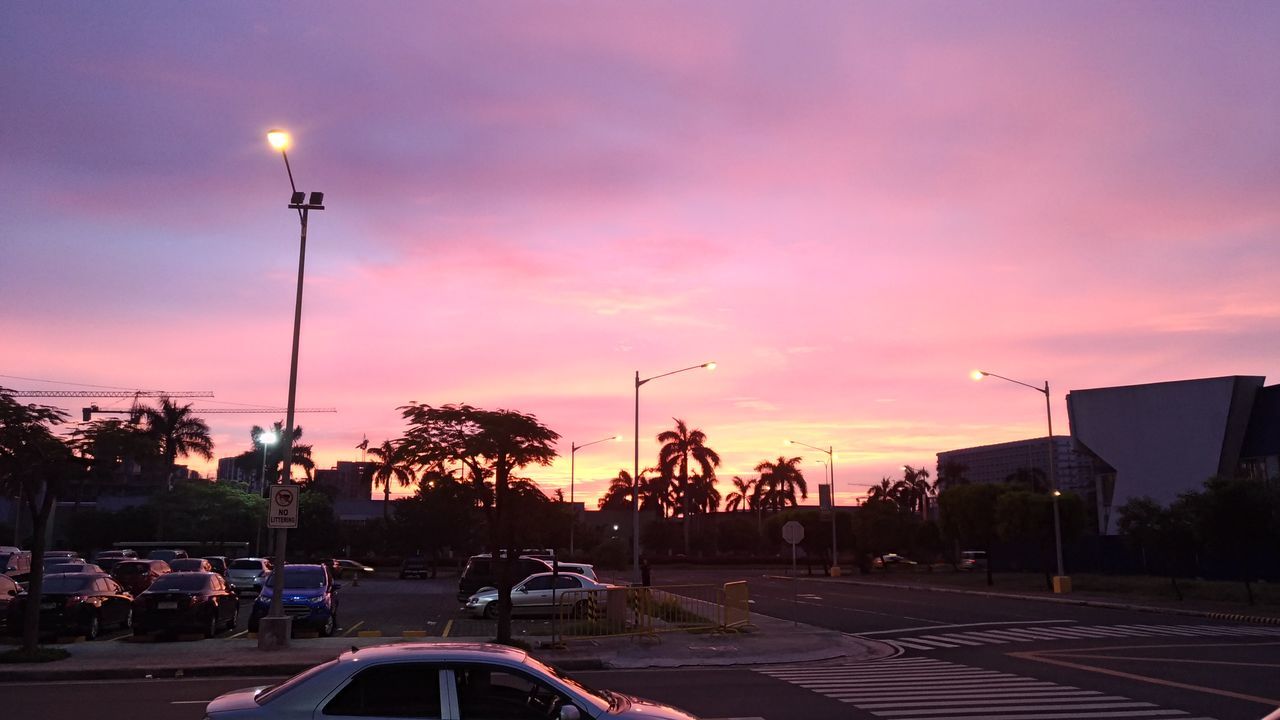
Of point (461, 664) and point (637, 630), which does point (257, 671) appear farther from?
point (461, 664)

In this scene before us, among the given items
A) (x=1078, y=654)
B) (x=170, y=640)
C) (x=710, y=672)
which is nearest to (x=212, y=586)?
(x=170, y=640)

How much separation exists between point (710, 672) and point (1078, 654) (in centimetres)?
847

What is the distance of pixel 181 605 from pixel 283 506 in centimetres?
405

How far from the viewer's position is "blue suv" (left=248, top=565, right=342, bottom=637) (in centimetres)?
2295

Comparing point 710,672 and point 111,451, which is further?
point 111,451

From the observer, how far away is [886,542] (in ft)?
217

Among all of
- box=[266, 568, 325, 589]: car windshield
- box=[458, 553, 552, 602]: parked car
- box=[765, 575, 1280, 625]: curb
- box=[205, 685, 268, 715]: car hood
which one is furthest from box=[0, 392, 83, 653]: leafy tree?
box=[765, 575, 1280, 625]: curb

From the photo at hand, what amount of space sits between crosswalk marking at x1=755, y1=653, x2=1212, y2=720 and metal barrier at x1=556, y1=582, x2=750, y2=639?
16.7 feet

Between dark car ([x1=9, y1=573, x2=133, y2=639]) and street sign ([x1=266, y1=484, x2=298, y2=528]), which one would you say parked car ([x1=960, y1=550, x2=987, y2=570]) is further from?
dark car ([x1=9, y1=573, x2=133, y2=639])

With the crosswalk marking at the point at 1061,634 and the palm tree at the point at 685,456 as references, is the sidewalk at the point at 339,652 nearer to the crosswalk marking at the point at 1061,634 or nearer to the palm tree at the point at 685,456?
the crosswalk marking at the point at 1061,634

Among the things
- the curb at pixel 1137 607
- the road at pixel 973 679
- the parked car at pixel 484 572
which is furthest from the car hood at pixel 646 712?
the curb at pixel 1137 607

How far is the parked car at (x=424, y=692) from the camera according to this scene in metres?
6.71

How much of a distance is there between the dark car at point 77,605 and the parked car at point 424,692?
1683cm

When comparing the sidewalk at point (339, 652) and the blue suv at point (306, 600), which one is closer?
the sidewalk at point (339, 652)
